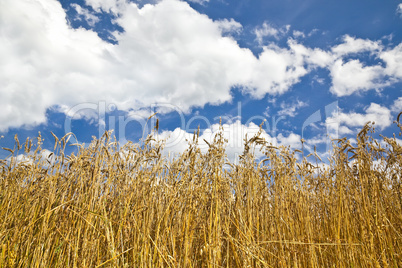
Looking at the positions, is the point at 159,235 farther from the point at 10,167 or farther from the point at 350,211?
the point at 10,167

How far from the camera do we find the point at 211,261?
5.94 feet

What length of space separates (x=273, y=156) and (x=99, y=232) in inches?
66.3

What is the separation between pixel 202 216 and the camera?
225 centimetres

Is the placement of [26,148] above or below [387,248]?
above

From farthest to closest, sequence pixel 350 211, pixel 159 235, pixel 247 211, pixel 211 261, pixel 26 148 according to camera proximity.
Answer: pixel 26 148 → pixel 350 211 → pixel 247 211 → pixel 159 235 → pixel 211 261

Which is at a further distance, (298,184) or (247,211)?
(298,184)

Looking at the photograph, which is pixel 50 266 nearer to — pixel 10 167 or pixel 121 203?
pixel 121 203

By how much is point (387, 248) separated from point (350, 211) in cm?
38

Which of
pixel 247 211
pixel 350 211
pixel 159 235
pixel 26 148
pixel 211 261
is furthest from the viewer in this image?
pixel 26 148

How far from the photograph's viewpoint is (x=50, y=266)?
216cm

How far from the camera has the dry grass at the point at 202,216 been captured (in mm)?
1974

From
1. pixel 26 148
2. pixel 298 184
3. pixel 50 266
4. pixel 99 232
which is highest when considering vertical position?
pixel 26 148

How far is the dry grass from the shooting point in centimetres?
197

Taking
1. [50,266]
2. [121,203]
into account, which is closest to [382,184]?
[121,203]
